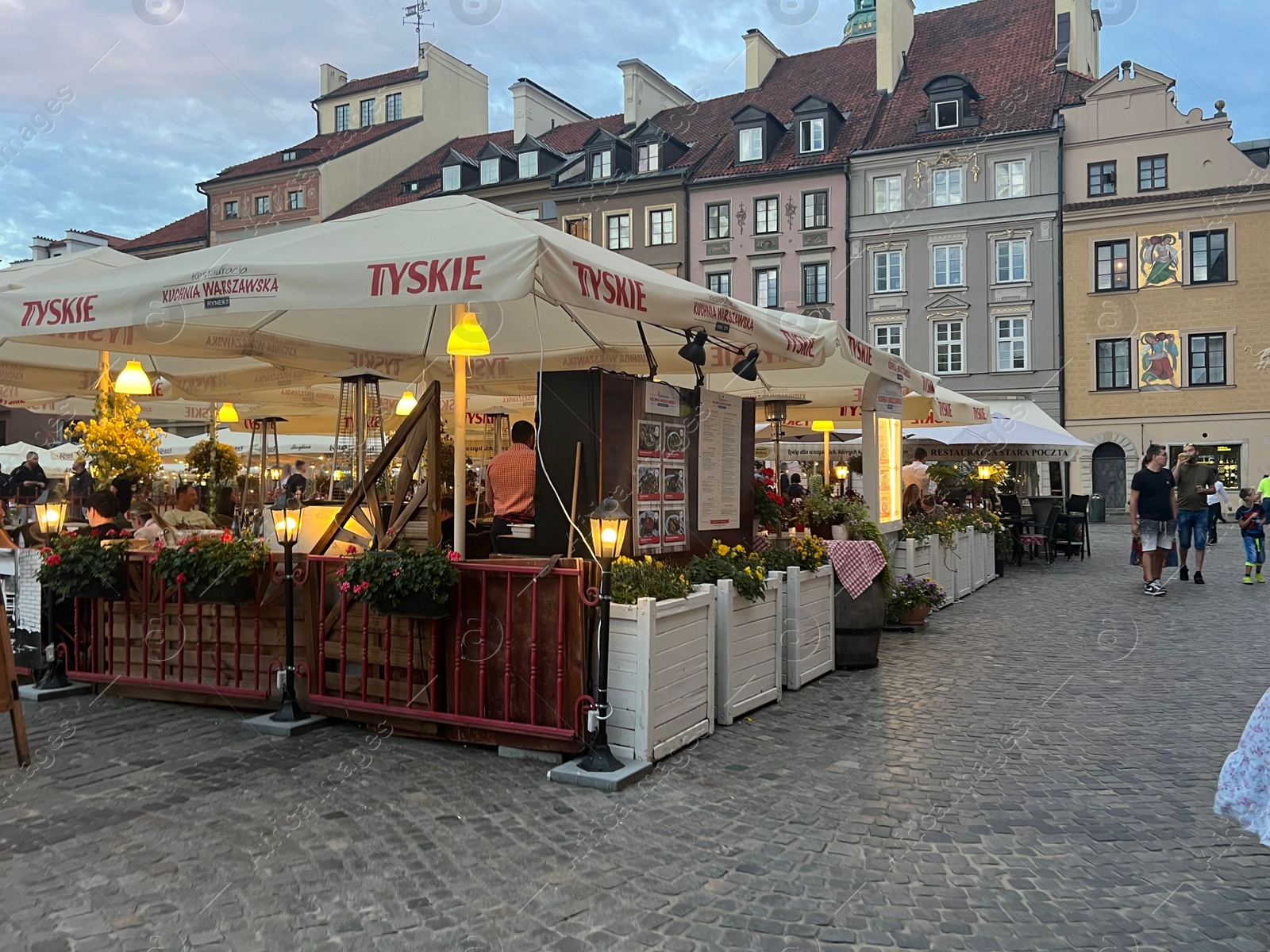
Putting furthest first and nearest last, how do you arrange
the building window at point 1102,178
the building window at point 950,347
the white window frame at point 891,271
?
the white window frame at point 891,271
the building window at point 950,347
the building window at point 1102,178

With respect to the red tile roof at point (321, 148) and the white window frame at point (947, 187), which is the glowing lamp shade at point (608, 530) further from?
the red tile roof at point (321, 148)

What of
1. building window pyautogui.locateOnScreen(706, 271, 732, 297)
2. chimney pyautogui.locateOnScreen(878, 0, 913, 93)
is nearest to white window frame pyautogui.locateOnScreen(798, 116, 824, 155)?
chimney pyautogui.locateOnScreen(878, 0, 913, 93)

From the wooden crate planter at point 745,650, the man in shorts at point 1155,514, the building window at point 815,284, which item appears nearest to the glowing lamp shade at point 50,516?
the wooden crate planter at point 745,650

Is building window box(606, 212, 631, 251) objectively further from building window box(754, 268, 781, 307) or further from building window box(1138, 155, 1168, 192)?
building window box(1138, 155, 1168, 192)

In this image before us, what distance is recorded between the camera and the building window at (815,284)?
121 feet

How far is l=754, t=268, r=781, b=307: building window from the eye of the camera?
37562 millimetres

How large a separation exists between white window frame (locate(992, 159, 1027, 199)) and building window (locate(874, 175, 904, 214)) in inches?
124

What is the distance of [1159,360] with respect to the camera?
33.1 m

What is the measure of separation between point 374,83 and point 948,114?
26.7m

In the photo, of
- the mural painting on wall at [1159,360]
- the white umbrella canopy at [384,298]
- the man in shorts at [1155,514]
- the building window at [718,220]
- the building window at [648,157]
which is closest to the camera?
the white umbrella canopy at [384,298]

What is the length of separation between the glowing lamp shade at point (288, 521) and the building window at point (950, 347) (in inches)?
1282

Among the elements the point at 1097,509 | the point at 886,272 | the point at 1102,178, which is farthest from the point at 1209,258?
the point at 886,272

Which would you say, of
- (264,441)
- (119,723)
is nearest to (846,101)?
(264,441)

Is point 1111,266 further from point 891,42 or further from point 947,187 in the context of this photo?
point 891,42
